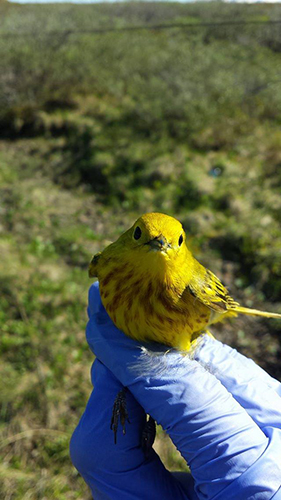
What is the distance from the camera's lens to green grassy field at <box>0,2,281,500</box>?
3568 millimetres

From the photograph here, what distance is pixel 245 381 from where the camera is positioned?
244cm

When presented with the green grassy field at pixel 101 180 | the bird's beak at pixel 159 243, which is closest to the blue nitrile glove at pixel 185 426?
the bird's beak at pixel 159 243

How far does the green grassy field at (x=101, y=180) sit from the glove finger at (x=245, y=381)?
1192 millimetres

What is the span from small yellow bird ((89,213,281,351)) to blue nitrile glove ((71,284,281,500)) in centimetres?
24

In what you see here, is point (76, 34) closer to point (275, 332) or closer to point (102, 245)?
point (102, 245)

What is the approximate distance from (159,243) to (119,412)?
1189 millimetres

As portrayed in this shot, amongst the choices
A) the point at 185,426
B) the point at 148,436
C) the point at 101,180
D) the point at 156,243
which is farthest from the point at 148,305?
the point at 101,180

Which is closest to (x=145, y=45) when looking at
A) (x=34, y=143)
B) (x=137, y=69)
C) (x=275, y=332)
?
(x=137, y=69)

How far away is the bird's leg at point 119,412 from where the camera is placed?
230 cm

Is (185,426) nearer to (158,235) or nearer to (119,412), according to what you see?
(119,412)

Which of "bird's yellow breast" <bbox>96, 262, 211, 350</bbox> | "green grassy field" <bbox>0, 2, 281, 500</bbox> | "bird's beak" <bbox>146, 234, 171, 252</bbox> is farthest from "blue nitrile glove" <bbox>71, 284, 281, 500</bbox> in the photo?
"green grassy field" <bbox>0, 2, 281, 500</bbox>

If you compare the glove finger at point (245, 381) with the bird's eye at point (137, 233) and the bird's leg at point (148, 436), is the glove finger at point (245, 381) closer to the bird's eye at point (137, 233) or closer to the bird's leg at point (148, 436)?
the bird's leg at point (148, 436)

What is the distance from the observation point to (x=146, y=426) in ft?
7.94

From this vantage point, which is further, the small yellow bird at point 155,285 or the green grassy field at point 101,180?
the green grassy field at point 101,180
